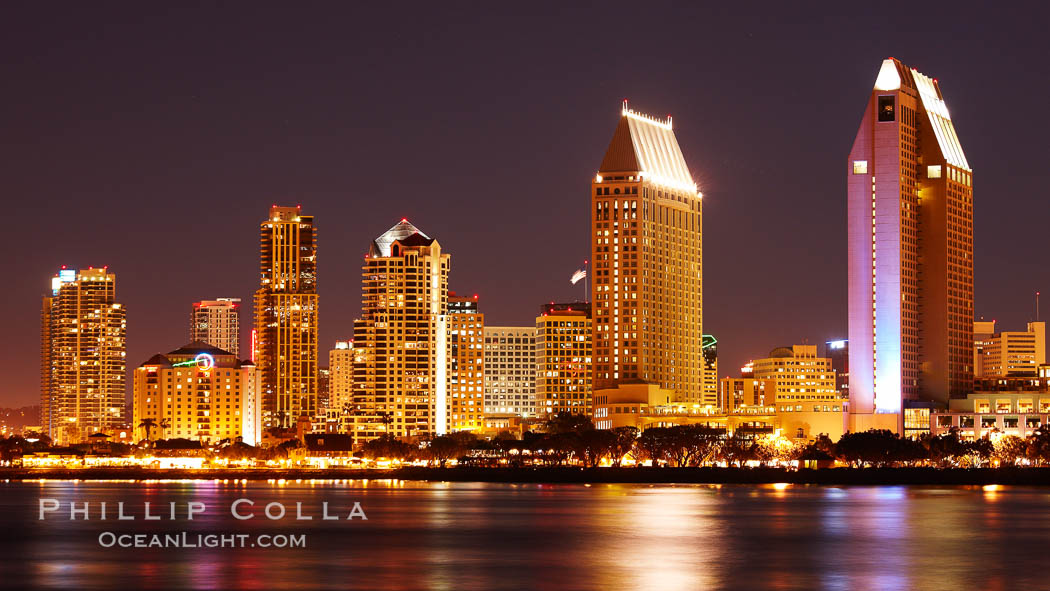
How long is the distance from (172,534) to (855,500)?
91.0m

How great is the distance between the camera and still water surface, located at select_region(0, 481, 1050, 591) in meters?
100

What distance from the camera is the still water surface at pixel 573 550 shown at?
100 meters

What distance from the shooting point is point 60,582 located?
328ft

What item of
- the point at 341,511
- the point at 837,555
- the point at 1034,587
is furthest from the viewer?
the point at 341,511

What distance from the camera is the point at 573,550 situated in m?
122

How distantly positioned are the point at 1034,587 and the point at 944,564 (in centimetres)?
1456

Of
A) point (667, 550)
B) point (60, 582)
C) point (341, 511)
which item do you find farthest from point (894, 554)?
point (341, 511)

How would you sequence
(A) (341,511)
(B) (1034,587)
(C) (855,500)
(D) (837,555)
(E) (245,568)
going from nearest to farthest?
(B) (1034,587) → (E) (245,568) → (D) (837,555) → (A) (341,511) → (C) (855,500)

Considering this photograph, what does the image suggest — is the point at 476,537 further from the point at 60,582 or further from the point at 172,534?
the point at 60,582

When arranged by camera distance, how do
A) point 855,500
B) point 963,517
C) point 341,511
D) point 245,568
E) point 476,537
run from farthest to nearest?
1. point 855,500
2. point 341,511
3. point 963,517
4. point 476,537
5. point 245,568

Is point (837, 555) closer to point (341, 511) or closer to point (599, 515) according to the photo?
point (599, 515)

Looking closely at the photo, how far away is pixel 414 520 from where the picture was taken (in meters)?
160

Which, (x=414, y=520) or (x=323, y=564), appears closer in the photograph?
(x=323, y=564)

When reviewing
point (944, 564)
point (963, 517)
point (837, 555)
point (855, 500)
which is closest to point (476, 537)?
point (837, 555)
